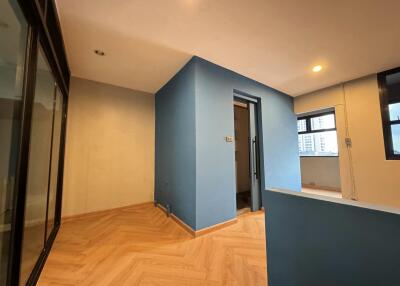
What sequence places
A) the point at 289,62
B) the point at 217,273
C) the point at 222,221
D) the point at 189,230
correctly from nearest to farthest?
the point at 217,273
the point at 189,230
the point at 222,221
the point at 289,62

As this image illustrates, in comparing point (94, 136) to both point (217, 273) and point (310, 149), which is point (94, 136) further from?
point (310, 149)

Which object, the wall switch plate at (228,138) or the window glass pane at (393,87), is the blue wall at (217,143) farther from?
the window glass pane at (393,87)

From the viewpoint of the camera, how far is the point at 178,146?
9.20 feet

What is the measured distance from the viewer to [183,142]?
8.70ft

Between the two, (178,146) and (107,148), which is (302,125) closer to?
(178,146)

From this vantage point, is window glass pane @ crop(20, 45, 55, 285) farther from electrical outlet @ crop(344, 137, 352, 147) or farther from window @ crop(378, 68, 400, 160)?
window @ crop(378, 68, 400, 160)

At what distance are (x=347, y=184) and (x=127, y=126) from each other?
16.2 feet

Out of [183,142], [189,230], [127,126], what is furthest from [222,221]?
[127,126]

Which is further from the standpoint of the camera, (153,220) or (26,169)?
(153,220)

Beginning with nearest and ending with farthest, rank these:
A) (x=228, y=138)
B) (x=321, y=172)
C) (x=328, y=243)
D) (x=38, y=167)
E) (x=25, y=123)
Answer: (x=328, y=243), (x=25, y=123), (x=38, y=167), (x=228, y=138), (x=321, y=172)

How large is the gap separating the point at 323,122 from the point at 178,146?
512cm

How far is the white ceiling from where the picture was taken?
5.43ft

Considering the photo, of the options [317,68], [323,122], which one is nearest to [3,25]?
[317,68]

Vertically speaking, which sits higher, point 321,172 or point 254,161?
point 254,161
